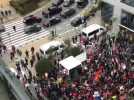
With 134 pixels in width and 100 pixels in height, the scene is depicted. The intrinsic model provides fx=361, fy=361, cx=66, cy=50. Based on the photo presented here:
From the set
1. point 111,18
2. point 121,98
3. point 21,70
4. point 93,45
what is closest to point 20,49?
point 21,70

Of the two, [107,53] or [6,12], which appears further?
[6,12]

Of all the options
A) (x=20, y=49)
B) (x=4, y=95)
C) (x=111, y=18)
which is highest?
(x=111, y=18)

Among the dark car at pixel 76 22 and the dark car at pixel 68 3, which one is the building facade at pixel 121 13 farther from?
the dark car at pixel 68 3

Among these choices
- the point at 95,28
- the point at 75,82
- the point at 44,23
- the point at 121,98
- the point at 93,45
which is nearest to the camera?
the point at 121,98

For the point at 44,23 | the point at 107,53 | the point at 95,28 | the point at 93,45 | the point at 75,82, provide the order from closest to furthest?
1. the point at 75,82
2. the point at 107,53
3. the point at 93,45
4. the point at 95,28
5. the point at 44,23

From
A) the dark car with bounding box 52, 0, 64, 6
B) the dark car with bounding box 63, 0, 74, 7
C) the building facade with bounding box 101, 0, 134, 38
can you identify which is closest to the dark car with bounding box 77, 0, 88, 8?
the dark car with bounding box 63, 0, 74, 7

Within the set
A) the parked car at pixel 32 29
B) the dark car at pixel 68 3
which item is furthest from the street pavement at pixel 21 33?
the dark car at pixel 68 3

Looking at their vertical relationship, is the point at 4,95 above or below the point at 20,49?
below

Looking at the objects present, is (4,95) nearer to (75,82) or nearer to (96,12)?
(75,82)
